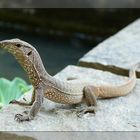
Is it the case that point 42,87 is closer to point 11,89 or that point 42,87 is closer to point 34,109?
point 34,109

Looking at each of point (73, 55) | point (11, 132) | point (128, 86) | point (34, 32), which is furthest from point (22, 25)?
point (11, 132)

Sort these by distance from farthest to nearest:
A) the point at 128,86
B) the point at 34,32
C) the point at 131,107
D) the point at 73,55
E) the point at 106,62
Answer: the point at 34,32, the point at 73,55, the point at 106,62, the point at 128,86, the point at 131,107

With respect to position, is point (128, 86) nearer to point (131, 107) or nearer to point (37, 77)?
point (131, 107)

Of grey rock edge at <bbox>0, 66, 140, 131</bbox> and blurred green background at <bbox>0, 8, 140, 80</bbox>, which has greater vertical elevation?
blurred green background at <bbox>0, 8, 140, 80</bbox>

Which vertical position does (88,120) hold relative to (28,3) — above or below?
below

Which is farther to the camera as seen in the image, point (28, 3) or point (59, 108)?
point (28, 3)

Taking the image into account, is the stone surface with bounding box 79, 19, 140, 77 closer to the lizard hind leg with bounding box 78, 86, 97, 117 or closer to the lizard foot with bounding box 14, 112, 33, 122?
the lizard hind leg with bounding box 78, 86, 97, 117

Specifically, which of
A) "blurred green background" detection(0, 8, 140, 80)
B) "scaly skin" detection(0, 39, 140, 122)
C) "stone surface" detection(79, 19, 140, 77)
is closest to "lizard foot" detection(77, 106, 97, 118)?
"scaly skin" detection(0, 39, 140, 122)
